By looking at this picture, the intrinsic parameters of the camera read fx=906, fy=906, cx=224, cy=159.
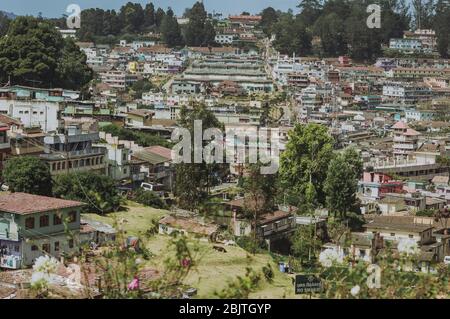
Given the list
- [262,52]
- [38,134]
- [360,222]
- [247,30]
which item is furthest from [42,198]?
[247,30]

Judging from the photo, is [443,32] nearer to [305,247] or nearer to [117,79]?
[117,79]

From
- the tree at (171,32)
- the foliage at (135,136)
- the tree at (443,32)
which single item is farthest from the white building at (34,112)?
the tree at (443,32)

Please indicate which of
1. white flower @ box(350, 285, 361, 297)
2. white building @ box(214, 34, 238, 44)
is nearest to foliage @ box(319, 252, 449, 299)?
white flower @ box(350, 285, 361, 297)

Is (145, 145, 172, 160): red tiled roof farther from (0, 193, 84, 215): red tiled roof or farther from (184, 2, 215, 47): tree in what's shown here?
(184, 2, 215, 47): tree

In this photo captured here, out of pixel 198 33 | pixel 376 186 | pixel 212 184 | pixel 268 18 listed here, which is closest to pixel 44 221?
pixel 212 184

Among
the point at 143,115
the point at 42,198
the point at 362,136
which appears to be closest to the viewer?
the point at 42,198

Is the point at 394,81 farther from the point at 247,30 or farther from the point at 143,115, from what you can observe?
the point at 143,115
